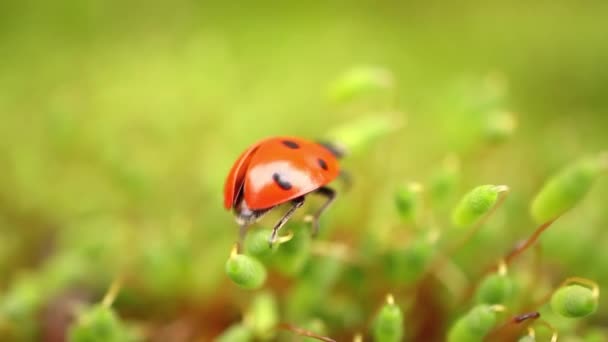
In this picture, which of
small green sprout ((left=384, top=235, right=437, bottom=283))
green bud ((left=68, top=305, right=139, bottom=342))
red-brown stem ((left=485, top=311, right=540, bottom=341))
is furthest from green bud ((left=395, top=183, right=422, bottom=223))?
green bud ((left=68, top=305, right=139, bottom=342))

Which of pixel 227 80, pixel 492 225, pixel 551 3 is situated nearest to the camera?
pixel 492 225

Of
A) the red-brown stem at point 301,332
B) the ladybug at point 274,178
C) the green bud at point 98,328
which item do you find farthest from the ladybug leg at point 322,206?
the green bud at point 98,328

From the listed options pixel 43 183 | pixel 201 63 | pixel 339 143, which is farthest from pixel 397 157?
pixel 43 183

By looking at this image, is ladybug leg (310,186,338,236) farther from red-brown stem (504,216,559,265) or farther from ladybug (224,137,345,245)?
red-brown stem (504,216,559,265)

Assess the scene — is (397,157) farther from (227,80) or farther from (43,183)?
(43,183)

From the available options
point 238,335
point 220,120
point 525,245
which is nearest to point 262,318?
point 238,335

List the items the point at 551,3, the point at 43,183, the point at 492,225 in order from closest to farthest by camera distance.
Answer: the point at 492,225
the point at 43,183
the point at 551,3

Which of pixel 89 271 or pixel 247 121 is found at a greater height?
pixel 247 121

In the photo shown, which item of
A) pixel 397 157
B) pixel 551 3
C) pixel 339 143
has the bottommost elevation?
pixel 339 143
